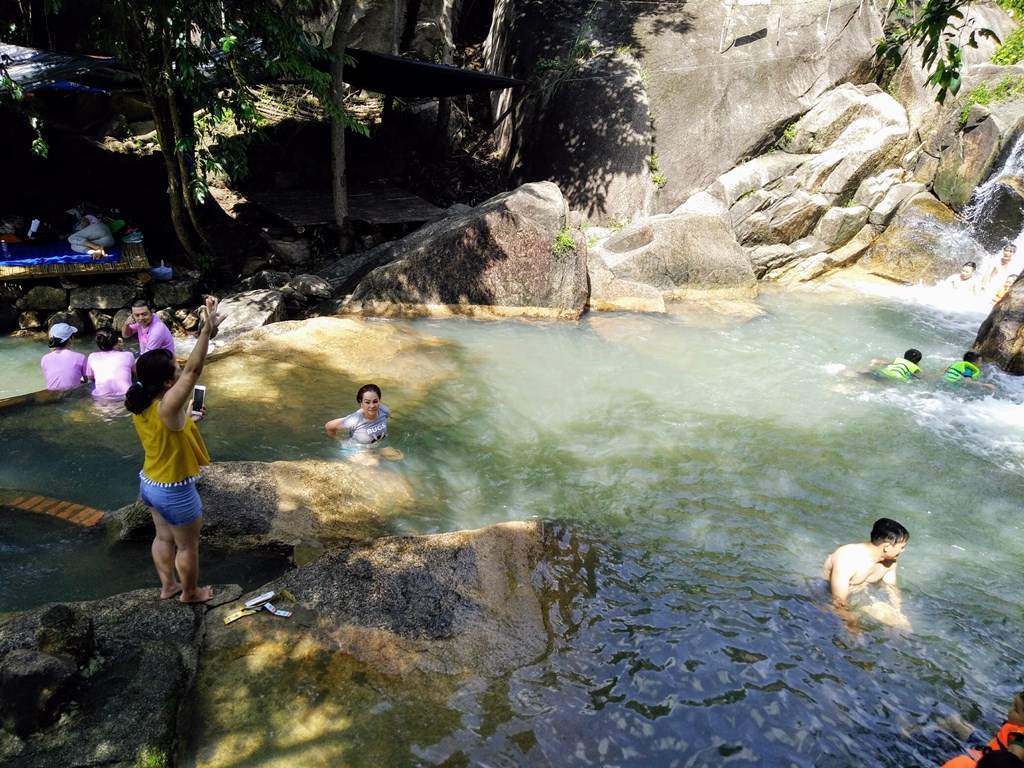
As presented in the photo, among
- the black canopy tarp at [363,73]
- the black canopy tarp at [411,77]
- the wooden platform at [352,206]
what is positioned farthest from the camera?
the wooden platform at [352,206]

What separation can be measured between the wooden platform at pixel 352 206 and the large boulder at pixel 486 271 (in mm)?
1924

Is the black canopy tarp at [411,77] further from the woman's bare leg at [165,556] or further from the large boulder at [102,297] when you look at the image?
the woman's bare leg at [165,556]

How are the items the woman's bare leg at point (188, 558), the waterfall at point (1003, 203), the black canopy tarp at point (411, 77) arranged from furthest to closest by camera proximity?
1. the waterfall at point (1003, 203)
2. the black canopy tarp at point (411, 77)
3. the woman's bare leg at point (188, 558)

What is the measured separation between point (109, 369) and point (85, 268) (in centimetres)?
353

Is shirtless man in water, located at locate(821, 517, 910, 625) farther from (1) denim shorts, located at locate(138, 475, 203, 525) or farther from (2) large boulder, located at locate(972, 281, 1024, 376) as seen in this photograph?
(2) large boulder, located at locate(972, 281, 1024, 376)

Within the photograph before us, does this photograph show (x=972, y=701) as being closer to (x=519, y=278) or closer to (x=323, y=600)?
(x=323, y=600)

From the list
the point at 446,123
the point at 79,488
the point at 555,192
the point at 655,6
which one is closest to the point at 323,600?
the point at 79,488

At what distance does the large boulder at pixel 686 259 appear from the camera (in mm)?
12062

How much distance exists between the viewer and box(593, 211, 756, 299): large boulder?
12.1m

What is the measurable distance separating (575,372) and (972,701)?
5.66 m

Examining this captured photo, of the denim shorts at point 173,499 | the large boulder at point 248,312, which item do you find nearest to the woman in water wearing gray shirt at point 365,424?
the denim shorts at point 173,499

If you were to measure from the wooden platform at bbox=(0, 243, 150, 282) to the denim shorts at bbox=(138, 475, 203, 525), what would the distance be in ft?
23.6

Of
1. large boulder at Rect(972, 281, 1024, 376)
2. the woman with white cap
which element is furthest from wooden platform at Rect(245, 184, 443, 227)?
large boulder at Rect(972, 281, 1024, 376)

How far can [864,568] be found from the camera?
514 cm
